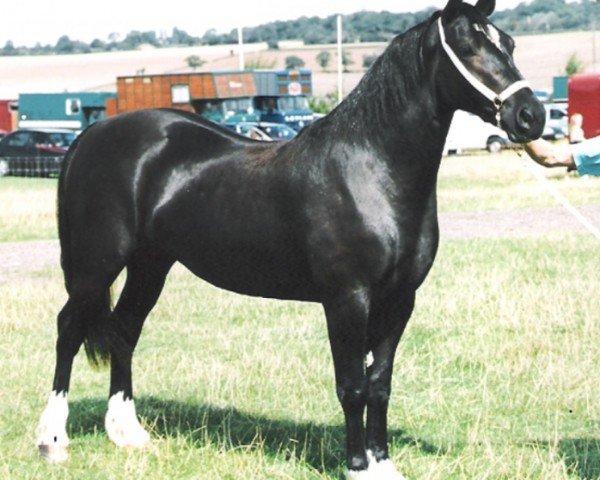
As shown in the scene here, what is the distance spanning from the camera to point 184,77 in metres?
46.2

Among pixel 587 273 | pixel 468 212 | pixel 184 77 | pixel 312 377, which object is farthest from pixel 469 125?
pixel 312 377

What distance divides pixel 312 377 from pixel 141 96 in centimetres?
4100

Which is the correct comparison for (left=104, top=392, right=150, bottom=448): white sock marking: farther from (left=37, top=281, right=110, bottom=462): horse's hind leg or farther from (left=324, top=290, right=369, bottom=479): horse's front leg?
(left=324, top=290, right=369, bottom=479): horse's front leg

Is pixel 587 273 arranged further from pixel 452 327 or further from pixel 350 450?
pixel 350 450

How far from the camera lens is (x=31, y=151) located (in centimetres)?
3875

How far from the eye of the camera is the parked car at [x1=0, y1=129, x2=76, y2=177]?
124 ft

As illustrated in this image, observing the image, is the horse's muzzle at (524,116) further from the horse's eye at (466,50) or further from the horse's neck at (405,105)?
the horse's neck at (405,105)

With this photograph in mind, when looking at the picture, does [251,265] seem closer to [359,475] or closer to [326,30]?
[359,475]

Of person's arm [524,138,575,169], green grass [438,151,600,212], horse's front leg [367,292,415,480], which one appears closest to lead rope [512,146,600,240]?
person's arm [524,138,575,169]

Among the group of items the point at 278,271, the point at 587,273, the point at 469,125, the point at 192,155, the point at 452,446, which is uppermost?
the point at 192,155

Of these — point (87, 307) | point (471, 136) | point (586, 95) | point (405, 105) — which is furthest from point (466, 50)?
point (471, 136)

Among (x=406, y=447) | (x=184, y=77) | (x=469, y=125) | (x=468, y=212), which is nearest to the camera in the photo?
(x=406, y=447)

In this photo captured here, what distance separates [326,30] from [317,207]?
16984 centimetres

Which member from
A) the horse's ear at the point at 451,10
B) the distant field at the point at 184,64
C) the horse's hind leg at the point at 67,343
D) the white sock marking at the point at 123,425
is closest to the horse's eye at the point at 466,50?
the horse's ear at the point at 451,10
